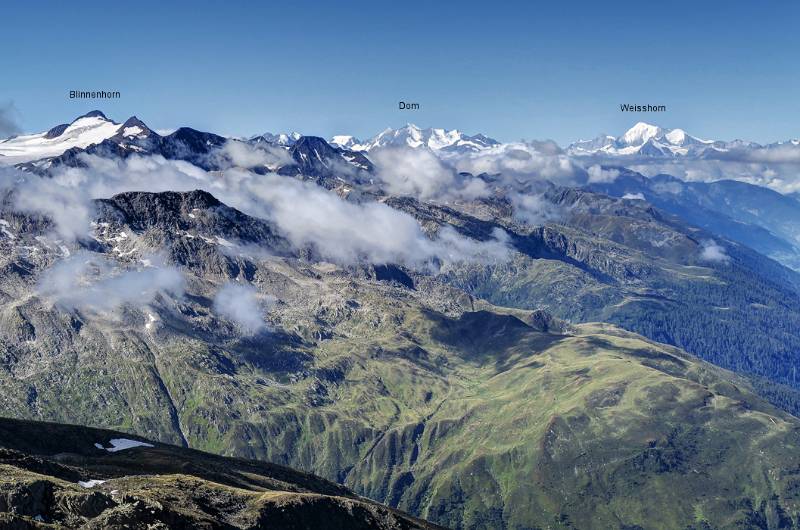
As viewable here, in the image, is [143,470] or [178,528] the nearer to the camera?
[178,528]

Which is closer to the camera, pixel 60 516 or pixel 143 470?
pixel 60 516

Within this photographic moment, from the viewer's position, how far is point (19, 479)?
112 m

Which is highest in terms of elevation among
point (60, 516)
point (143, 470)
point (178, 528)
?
point (60, 516)

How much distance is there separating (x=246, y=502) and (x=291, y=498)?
45.2 ft

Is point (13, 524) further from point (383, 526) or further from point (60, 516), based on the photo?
point (383, 526)

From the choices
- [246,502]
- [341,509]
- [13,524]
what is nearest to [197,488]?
[246,502]

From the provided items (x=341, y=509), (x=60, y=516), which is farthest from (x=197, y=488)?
(x=60, y=516)

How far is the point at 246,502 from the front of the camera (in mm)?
164375

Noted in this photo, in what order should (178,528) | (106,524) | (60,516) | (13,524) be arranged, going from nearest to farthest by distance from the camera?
(13,524) < (106,524) < (60,516) < (178,528)

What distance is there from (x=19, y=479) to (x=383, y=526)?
10515 centimetres

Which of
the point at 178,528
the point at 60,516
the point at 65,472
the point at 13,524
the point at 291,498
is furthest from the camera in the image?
the point at 291,498

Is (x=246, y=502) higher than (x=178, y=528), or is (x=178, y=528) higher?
(x=178, y=528)

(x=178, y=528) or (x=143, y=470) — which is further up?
(x=178, y=528)

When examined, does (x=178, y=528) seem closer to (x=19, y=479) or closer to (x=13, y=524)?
(x=19, y=479)
